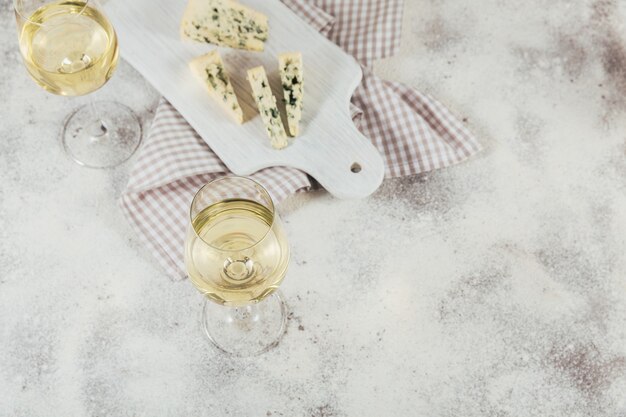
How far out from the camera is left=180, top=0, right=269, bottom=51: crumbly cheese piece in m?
1.32

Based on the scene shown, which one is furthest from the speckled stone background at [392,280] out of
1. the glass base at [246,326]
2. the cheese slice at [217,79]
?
the cheese slice at [217,79]

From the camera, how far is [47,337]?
120 centimetres

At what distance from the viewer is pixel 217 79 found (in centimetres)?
128

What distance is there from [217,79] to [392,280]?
0.43 metres

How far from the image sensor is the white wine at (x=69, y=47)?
111 centimetres

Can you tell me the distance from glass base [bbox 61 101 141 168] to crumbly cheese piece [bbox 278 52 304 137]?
0.88ft

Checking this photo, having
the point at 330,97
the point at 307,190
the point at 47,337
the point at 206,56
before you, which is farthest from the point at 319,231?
the point at 47,337

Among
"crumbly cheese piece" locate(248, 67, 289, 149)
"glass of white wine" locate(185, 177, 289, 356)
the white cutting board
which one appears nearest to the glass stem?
the white cutting board

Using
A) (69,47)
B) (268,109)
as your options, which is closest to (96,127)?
Answer: (69,47)

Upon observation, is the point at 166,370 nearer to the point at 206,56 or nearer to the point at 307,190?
the point at 307,190

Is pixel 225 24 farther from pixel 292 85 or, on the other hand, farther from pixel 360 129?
pixel 360 129

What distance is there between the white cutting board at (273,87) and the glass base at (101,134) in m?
0.09

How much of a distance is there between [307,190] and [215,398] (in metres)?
0.36

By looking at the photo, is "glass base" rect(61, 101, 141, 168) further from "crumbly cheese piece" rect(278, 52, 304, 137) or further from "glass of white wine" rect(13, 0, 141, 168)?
"crumbly cheese piece" rect(278, 52, 304, 137)
